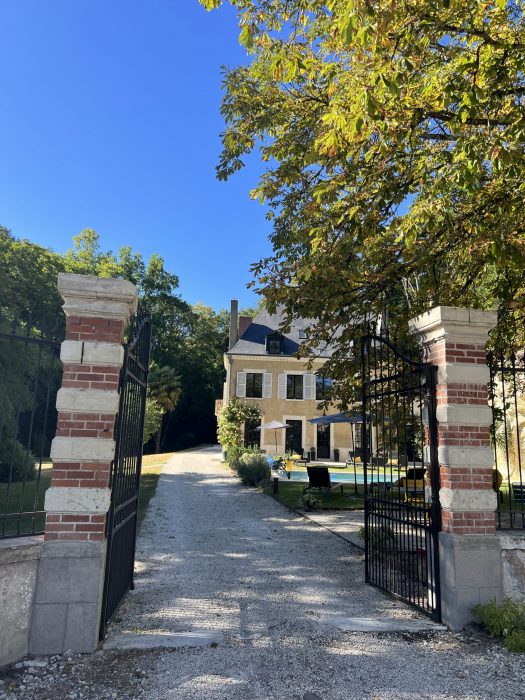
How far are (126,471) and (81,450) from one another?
104 centimetres

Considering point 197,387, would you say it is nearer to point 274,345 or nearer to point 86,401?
point 274,345

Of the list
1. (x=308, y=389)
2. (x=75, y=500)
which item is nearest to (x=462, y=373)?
(x=75, y=500)

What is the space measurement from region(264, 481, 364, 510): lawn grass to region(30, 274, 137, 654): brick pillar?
29.8 feet

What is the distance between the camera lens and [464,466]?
4953mm

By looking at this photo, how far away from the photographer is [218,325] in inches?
2292

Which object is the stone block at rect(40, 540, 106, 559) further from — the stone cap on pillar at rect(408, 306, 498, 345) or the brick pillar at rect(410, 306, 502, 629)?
the stone cap on pillar at rect(408, 306, 498, 345)

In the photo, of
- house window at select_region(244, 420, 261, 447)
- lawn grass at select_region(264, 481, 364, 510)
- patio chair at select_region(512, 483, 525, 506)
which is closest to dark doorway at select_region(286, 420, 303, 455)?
house window at select_region(244, 420, 261, 447)

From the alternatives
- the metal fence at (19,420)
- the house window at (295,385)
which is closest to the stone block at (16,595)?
the metal fence at (19,420)

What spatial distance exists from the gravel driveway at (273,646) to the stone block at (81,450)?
1585 mm

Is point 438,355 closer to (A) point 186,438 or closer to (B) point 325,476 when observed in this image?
(B) point 325,476

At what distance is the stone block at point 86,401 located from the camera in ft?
14.5

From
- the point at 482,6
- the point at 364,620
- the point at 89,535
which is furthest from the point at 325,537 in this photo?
the point at 482,6

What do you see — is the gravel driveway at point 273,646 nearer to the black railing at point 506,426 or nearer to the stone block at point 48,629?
the stone block at point 48,629

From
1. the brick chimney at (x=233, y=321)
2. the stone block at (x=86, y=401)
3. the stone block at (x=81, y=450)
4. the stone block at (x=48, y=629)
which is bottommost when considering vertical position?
the stone block at (x=48, y=629)
